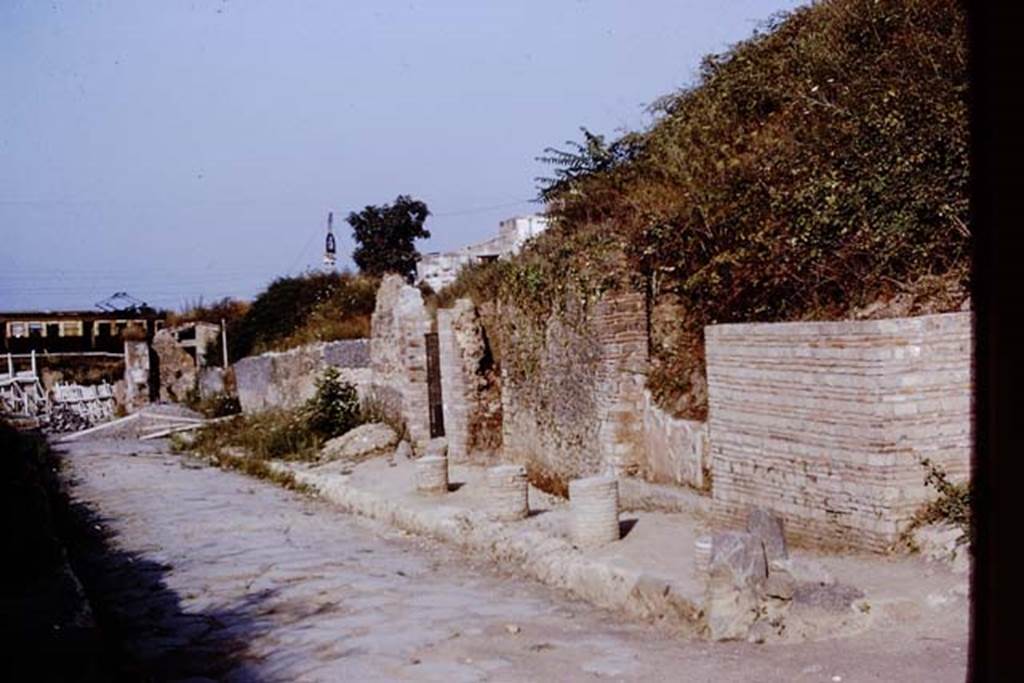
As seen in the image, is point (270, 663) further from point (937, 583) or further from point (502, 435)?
point (502, 435)

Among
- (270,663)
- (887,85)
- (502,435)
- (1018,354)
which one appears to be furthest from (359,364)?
(1018,354)

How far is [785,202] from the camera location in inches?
379

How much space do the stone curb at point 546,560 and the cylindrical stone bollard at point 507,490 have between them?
0.55ft

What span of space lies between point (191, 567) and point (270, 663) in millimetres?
4067

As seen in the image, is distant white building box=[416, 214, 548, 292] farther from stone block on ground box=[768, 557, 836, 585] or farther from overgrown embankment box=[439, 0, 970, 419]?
stone block on ground box=[768, 557, 836, 585]

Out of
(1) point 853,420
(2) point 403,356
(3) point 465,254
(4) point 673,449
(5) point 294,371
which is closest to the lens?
(1) point 853,420

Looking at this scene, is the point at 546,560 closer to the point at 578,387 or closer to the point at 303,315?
the point at 578,387

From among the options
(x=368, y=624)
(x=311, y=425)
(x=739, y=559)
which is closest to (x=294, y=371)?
(x=311, y=425)

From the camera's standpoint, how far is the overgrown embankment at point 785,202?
27.7ft

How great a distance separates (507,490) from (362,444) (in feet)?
27.9

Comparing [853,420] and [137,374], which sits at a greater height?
[853,420]

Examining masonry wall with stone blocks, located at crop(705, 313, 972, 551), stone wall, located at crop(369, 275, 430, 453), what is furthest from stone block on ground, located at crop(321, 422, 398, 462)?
masonry wall with stone blocks, located at crop(705, 313, 972, 551)

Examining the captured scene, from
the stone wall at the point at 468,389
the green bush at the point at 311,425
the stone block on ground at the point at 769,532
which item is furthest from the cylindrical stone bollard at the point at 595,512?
the green bush at the point at 311,425

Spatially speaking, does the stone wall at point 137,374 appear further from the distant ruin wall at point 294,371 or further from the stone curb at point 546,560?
the stone curb at point 546,560
